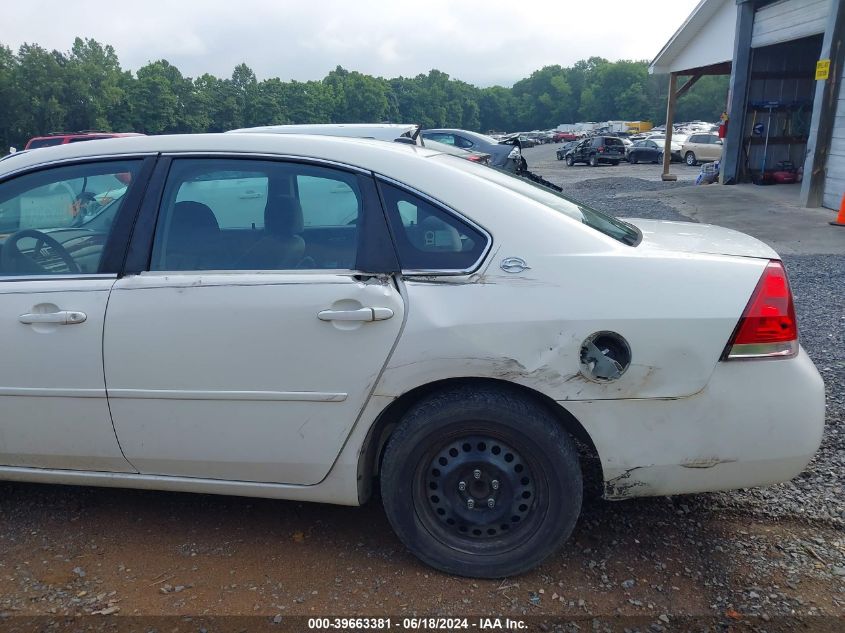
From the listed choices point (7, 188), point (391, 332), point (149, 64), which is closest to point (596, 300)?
point (391, 332)

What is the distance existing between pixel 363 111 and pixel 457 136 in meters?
66.5

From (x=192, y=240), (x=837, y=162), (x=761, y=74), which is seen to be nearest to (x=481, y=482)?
(x=192, y=240)

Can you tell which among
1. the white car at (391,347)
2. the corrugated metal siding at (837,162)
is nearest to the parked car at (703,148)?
the corrugated metal siding at (837,162)

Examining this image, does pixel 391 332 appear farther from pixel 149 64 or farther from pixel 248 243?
pixel 149 64

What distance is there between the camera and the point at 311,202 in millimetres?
2924

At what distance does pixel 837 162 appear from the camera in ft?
40.8

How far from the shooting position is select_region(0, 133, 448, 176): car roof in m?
2.78

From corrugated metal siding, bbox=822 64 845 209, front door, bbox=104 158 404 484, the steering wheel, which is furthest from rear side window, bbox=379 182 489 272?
corrugated metal siding, bbox=822 64 845 209

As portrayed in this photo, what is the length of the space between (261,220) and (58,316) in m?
0.86

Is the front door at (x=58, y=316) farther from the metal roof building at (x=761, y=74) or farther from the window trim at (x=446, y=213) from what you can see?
the metal roof building at (x=761, y=74)

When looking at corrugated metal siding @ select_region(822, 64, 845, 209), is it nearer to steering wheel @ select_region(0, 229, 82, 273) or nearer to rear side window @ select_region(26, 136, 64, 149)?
steering wheel @ select_region(0, 229, 82, 273)

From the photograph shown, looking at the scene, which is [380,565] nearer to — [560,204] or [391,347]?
[391,347]

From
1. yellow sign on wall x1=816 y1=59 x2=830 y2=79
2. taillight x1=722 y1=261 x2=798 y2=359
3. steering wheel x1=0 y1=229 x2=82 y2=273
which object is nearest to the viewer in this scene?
taillight x1=722 y1=261 x2=798 y2=359

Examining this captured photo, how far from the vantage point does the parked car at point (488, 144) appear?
15.9 meters
